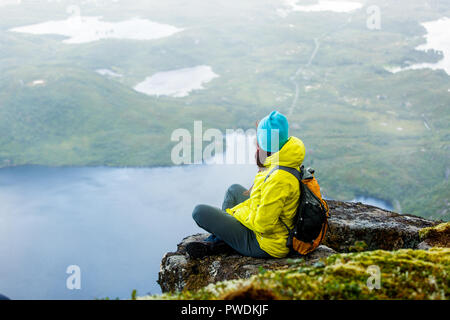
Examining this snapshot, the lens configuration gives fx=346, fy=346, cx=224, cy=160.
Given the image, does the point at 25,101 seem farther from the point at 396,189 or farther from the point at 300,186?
the point at 300,186

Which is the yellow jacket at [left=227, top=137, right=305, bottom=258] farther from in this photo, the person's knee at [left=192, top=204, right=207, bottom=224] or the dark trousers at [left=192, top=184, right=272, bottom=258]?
the person's knee at [left=192, top=204, right=207, bottom=224]

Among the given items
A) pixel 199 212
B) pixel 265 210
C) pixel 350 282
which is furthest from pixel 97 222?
pixel 350 282

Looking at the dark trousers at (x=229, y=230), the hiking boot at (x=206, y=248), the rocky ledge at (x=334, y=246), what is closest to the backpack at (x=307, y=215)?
the rocky ledge at (x=334, y=246)

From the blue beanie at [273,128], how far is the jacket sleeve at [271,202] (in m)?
0.46

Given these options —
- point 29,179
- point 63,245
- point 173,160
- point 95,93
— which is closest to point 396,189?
point 173,160

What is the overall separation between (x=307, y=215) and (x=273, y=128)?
4.04 ft

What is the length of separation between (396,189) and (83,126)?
226 feet

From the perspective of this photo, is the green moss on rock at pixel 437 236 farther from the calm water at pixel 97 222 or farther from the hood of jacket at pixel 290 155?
the calm water at pixel 97 222

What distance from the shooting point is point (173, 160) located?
2815 inches

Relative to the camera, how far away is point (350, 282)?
2.99 meters

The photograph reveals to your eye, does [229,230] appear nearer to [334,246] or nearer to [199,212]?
[199,212]

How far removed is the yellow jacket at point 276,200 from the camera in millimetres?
4410

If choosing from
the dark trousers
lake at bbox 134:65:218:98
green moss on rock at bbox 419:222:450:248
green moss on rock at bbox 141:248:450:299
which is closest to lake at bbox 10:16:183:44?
lake at bbox 134:65:218:98

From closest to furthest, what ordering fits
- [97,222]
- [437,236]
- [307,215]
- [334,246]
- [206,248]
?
[307,215] < [437,236] < [206,248] < [334,246] < [97,222]
